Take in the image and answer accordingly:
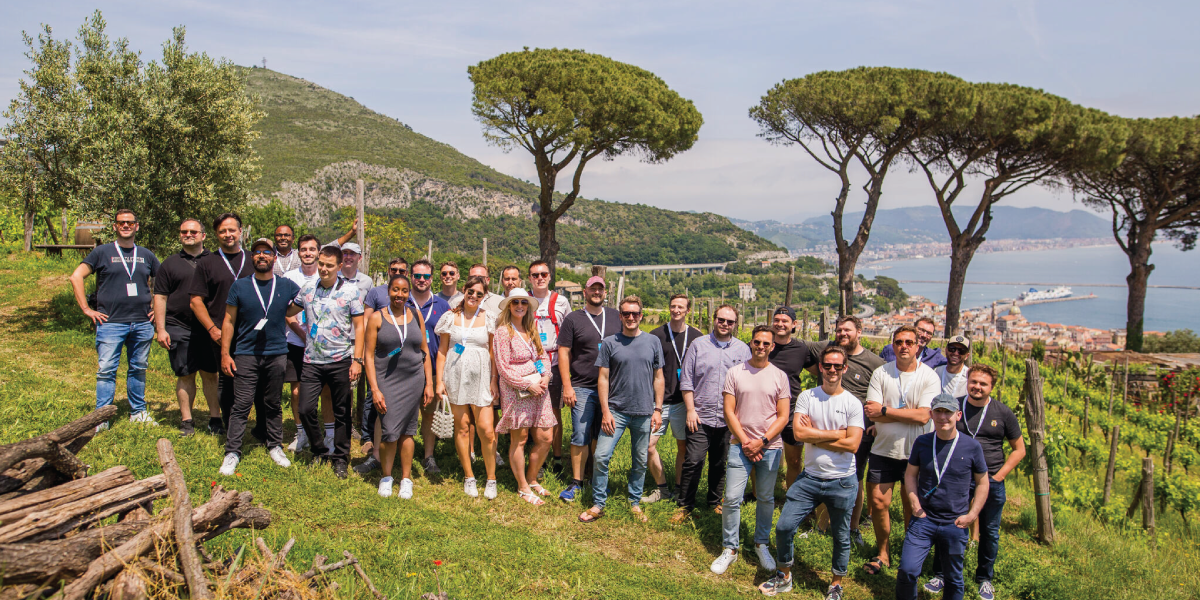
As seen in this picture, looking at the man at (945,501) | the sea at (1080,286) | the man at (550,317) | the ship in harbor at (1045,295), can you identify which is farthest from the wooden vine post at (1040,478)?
the ship in harbor at (1045,295)

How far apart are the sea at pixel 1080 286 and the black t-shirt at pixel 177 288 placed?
47.7m

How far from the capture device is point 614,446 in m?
5.18

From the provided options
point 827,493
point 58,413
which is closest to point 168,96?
point 58,413

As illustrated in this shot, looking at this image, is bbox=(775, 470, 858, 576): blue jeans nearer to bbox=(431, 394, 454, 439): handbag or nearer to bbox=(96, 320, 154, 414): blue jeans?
bbox=(431, 394, 454, 439): handbag

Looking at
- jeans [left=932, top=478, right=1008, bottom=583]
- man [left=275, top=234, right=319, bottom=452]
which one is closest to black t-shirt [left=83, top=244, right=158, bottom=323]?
man [left=275, top=234, right=319, bottom=452]

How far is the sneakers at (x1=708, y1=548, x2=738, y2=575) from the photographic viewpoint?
4543 millimetres

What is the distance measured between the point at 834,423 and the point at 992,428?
1.29 metres

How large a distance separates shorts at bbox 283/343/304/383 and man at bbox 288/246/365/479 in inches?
15.5

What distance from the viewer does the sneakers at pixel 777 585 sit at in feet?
14.3

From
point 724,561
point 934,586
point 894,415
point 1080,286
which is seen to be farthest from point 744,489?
point 1080,286

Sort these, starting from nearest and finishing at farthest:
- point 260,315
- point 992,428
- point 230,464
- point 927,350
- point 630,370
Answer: point 992,428, point 230,464, point 260,315, point 630,370, point 927,350

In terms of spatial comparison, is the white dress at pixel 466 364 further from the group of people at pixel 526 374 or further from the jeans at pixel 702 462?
the jeans at pixel 702 462

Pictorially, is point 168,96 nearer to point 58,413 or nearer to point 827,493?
point 58,413

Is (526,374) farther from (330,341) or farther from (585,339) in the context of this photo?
(330,341)
